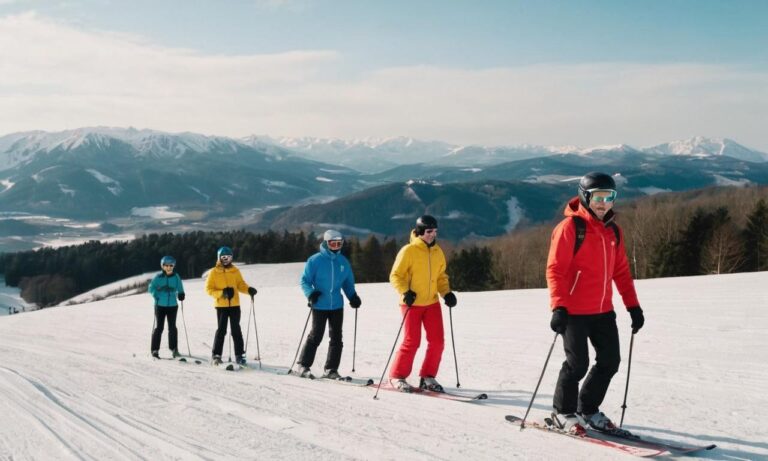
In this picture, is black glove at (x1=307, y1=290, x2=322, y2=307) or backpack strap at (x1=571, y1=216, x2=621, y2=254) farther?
black glove at (x1=307, y1=290, x2=322, y2=307)

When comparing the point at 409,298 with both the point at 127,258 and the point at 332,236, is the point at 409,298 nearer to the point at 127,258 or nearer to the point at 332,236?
the point at 332,236

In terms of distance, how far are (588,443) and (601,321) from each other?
3.51ft

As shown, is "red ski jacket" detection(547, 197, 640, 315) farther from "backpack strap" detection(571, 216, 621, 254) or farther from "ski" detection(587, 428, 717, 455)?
"ski" detection(587, 428, 717, 455)

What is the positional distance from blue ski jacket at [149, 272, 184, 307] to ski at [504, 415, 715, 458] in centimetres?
826

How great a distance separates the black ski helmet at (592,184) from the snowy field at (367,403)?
215 centimetres

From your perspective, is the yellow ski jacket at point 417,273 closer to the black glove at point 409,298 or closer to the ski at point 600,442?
the black glove at point 409,298

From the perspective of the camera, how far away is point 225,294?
10242 mm

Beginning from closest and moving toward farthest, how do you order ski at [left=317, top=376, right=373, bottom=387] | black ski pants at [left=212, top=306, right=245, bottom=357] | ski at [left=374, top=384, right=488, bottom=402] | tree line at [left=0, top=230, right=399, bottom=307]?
ski at [left=374, top=384, right=488, bottom=402] → ski at [left=317, top=376, right=373, bottom=387] → black ski pants at [left=212, top=306, right=245, bottom=357] → tree line at [left=0, top=230, right=399, bottom=307]

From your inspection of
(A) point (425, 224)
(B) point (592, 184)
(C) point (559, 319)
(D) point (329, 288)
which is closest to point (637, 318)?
(C) point (559, 319)

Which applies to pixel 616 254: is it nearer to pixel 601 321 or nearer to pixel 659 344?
pixel 601 321

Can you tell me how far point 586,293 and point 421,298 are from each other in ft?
8.17

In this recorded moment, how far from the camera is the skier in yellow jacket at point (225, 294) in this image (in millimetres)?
10273

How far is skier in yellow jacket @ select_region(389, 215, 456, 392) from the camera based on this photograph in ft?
23.5

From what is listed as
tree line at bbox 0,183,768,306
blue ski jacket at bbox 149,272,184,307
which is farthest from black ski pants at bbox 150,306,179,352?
tree line at bbox 0,183,768,306
